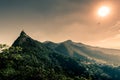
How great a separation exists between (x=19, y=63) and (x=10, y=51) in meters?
29.8

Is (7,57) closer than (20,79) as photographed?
Yes

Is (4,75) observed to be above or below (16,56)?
below

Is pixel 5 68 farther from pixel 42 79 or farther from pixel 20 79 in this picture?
pixel 42 79

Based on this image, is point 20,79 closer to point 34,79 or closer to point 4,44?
point 34,79

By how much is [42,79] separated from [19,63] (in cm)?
1454

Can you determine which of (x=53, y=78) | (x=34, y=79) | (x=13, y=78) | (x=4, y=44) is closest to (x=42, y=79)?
(x=34, y=79)

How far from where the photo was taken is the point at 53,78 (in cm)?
13012

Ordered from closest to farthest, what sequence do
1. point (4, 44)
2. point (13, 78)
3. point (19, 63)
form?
1. point (4, 44)
2. point (13, 78)
3. point (19, 63)

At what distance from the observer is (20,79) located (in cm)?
10288

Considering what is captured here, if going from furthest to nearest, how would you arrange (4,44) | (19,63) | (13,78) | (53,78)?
1. (53,78)
2. (19,63)
3. (13,78)
4. (4,44)

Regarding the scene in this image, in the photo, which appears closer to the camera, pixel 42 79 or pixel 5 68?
pixel 5 68

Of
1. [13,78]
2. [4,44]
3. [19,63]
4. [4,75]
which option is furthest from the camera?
[19,63]

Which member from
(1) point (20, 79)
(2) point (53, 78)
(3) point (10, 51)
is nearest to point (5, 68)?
(3) point (10, 51)

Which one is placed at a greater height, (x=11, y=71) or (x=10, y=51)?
(x=10, y=51)
